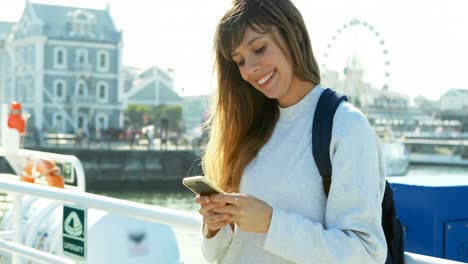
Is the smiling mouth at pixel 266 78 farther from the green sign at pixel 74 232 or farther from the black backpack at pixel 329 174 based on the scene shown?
the green sign at pixel 74 232

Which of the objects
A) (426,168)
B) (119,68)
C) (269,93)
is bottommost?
(426,168)

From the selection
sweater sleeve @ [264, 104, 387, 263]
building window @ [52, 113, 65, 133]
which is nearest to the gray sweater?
sweater sleeve @ [264, 104, 387, 263]

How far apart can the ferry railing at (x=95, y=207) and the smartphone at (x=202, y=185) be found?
1.57 ft

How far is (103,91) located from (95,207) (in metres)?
54.0

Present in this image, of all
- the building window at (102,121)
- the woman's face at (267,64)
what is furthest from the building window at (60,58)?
the woman's face at (267,64)

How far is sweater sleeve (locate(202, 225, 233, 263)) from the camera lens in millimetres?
1689

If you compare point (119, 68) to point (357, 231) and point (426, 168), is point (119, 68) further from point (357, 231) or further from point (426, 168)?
point (357, 231)

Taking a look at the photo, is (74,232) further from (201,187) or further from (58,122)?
(58,122)

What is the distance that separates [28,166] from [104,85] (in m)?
49.5

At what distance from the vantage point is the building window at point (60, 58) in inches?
2137

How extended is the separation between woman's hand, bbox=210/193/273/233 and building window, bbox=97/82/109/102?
Result: 180 feet

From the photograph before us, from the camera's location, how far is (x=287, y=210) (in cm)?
154

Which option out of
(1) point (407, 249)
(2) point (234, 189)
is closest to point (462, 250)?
(1) point (407, 249)

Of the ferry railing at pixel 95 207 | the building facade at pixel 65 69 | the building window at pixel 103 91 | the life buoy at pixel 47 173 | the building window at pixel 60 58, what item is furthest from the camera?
the building window at pixel 103 91
